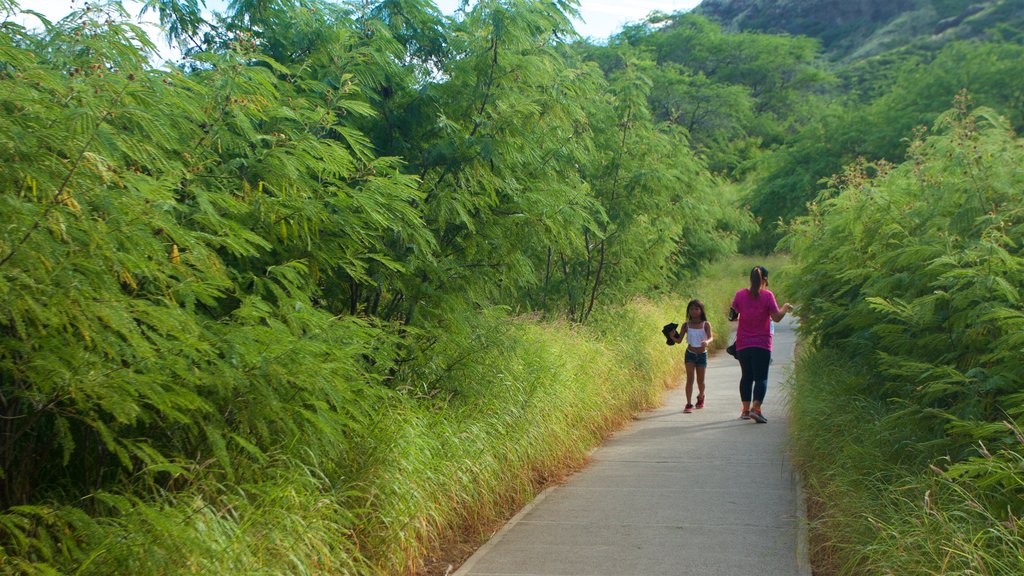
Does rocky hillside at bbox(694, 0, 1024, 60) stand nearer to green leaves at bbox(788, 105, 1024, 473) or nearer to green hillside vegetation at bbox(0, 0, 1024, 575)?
green leaves at bbox(788, 105, 1024, 473)

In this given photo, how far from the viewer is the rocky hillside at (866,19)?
210 feet

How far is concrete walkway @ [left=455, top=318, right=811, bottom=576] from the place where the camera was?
5.89 metres

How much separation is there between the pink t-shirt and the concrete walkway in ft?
3.62

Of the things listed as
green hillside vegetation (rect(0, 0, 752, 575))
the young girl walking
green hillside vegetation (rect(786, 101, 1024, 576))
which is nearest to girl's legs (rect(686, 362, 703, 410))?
the young girl walking

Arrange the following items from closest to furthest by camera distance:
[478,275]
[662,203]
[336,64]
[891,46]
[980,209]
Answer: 1. [980,209]
2. [336,64]
3. [478,275]
4. [662,203]
5. [891,46]

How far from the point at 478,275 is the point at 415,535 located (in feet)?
9.16

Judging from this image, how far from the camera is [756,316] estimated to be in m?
11.2

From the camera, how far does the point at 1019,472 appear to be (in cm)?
479

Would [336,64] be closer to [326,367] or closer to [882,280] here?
[326,367]

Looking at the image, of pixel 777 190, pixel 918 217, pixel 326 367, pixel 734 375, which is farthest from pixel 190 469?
pixel 777 190

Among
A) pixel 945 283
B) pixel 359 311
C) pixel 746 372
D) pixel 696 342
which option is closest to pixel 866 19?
pixel 696 342

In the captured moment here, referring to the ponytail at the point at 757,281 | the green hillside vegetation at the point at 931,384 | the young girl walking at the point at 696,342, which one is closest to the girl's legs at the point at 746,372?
the ponytail at the point at 757,281

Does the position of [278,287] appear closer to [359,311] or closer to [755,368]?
[359,311]

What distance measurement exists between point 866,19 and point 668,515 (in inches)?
3443
